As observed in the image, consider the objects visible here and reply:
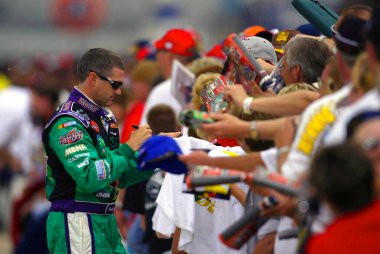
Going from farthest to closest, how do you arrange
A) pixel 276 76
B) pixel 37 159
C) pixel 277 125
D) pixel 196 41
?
pixel 37 159
pixel 196 41
pixel 276 76
pixel 277 125

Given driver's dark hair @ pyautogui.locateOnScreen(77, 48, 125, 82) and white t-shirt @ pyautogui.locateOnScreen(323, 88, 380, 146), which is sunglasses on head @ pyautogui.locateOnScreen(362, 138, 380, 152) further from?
driver's dark hair @ pyautogui.locateOnScreen(77, 48, 125, 82)

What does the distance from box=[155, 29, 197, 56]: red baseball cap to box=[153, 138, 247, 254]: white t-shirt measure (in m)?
4.62

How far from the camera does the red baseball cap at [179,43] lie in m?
11.9

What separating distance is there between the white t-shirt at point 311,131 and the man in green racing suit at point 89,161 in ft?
6.26

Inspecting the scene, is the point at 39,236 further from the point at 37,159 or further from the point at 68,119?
the point at 37,159

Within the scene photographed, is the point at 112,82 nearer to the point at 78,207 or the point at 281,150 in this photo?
the point at 78,207

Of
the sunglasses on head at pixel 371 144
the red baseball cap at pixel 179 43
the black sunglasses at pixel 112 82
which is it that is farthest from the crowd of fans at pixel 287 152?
the red baseball cap at pixel 179 43

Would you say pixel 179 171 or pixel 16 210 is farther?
pixel 16 210

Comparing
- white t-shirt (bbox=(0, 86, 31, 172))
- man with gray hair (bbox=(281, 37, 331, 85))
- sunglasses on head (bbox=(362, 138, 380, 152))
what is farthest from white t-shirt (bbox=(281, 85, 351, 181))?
white t-shirt (bbox=(0, 86, 31, 172))

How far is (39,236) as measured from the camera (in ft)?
33.1

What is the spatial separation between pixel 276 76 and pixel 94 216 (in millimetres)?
1494

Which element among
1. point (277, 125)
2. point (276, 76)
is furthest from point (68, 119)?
point (277, 125)

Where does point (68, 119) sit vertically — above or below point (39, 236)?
above

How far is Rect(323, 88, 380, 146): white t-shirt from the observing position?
496 centimetres
